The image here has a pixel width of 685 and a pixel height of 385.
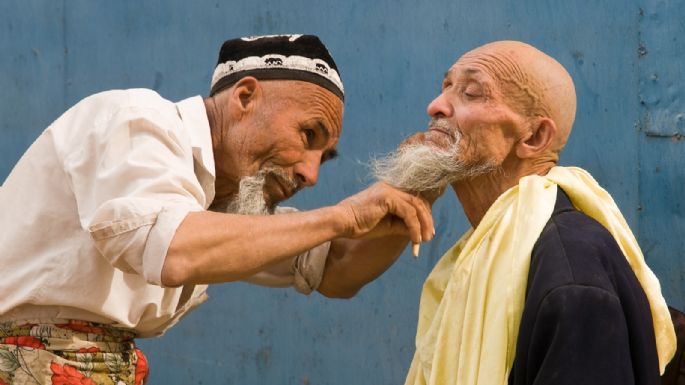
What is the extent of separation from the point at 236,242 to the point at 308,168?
0.69 meters

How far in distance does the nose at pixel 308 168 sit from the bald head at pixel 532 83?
59 cm

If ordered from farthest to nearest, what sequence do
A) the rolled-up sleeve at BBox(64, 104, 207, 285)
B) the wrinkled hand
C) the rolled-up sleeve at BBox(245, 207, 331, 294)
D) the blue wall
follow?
the blue wall
the rolled-up sleeve at BBox(245, 207, 331, 294)
the wrinkled hand
the rolled-up sleeve at BBox(64, 104, 207, 285)

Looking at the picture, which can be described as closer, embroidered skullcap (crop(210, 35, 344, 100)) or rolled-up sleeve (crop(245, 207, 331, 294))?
embroidered skullcap (crop(210, 35, 344, 100))

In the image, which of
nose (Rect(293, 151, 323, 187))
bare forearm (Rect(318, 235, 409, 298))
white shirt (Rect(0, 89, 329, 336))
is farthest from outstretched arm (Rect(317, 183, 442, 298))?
white shirt (Rect(0, 89, 329, 336))

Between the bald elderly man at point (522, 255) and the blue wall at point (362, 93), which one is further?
the blue wall at point (362, 93)

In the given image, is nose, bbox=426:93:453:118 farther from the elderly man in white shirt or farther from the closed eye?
the closed eye

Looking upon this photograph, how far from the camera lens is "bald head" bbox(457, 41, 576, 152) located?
3539 mm

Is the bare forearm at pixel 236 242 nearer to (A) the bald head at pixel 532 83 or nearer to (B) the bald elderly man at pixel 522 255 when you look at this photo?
(B) the bald elderly man at pixel 522 255

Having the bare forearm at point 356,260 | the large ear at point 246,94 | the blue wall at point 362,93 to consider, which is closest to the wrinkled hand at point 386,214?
the bare forearm at point 356,260

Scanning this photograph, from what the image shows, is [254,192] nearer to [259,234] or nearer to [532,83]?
[259,234]

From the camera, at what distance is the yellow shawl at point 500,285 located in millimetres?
3166

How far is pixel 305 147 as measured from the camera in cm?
382

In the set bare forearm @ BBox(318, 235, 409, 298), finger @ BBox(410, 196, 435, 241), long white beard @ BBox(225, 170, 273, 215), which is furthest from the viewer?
bare forearm @ BBox(318, 235, 409, 298)

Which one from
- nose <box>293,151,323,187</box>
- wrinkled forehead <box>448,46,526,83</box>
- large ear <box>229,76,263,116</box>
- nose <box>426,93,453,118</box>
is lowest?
nose <box>293,151,323,187</box>
